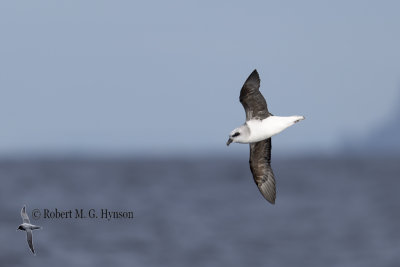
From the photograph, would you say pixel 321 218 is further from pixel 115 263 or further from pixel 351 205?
pixel 115 263

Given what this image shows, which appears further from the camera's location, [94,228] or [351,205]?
[351,205]

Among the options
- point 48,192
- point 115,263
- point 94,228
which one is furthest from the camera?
point 48,192

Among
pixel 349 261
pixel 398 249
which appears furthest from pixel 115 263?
pixel 398 249

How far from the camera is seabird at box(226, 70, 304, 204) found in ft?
64.4

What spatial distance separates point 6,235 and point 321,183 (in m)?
63.8

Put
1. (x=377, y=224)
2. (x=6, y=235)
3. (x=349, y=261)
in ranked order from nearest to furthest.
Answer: (x=349, y=261) < (x=6, y=235) < (x=377, y=224)

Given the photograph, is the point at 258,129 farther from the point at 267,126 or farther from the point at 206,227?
the point at 206,227

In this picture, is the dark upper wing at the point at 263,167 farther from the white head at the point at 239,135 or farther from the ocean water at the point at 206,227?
the ocean water at the point at 206,227

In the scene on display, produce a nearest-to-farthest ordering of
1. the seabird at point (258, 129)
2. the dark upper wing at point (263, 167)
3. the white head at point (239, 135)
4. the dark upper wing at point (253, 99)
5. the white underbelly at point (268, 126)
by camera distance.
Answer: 1. the white underbelly at point (268, 126)
2. the seabird at point (258, 129)
3. the white head at point (239, 135)
4. the dark upper wing at point (253, 99)
5. the dark upper wing at point (263, 167)

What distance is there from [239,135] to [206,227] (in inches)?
1610

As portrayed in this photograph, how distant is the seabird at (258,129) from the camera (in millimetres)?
19625

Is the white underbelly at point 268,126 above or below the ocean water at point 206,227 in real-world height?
above

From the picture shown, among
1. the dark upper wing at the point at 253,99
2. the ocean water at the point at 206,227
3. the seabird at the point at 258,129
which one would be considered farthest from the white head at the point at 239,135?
the ocean water at the point at 206,227

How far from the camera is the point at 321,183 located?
110 meters
